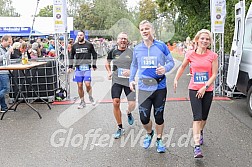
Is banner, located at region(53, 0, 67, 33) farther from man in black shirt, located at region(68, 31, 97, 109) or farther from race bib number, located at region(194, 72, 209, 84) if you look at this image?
race bib number, located at region(194, 72, 209, 84)

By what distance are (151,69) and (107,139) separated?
1609 mm

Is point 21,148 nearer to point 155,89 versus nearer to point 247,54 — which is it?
point 155,89

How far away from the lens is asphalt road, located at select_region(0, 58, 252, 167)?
4488 millimetres

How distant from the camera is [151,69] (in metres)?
4.51

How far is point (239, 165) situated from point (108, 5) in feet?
9.86

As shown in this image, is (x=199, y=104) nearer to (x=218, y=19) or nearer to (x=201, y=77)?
(x=201, y=77)

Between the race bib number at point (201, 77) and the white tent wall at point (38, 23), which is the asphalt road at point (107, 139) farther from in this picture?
the white tent wall at point (38, 23)

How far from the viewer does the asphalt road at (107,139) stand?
4.49 m

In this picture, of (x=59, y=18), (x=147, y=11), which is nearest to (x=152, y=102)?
(x=147, y=11)

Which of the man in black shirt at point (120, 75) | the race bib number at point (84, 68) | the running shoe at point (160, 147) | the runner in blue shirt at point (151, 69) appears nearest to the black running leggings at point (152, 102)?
the runner in blue shirt at point (151, 69)

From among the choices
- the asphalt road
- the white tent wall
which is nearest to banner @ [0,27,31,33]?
the white tent wall

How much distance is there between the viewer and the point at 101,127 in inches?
243

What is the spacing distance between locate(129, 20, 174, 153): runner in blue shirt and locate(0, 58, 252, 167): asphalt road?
1.76 feet

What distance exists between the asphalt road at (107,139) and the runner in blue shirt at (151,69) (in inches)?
21.1
